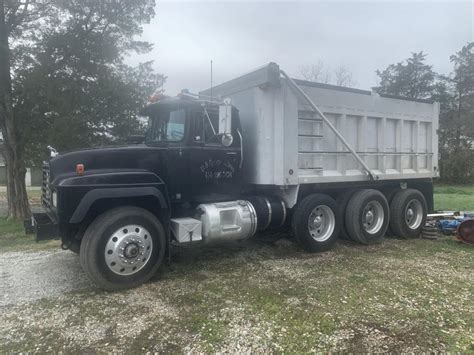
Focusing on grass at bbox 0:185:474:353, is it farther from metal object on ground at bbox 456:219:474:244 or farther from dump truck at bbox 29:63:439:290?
metal object on ground at bbox 456:219:474:244

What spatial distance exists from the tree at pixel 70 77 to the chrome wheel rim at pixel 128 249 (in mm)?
7098

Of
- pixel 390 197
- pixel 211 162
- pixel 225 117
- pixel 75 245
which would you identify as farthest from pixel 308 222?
pixel 75 245

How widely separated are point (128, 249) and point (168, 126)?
6.77 feet

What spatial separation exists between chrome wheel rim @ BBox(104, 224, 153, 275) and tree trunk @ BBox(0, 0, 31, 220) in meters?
9.13

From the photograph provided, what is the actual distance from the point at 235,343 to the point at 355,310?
149 cm

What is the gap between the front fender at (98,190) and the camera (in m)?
4.61

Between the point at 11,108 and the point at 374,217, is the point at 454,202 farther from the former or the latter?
the point at 11,108

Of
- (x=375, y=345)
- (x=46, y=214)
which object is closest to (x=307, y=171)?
(x=375, y=345)

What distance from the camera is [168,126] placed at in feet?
19.4

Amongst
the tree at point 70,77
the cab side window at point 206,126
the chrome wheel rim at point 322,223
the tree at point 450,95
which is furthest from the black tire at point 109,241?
the tree at point 450,95

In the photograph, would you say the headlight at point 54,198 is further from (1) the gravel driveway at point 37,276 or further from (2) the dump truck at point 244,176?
(1) the gravel driveway at point 37,276

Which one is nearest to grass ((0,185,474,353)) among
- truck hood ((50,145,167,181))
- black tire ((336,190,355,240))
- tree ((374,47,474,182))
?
black tire ((336,190,355,240))

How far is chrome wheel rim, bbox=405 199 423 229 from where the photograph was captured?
824 cm

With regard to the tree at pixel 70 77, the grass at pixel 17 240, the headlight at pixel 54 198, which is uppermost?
the tree at pixel 70 77
